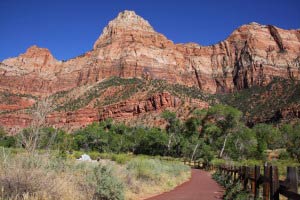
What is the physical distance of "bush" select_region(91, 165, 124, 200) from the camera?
985 centimetres

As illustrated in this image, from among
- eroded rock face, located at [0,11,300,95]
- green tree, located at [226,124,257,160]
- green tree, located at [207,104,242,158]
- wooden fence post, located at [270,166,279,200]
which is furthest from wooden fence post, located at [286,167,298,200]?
eroded rock face, located at [0,11,300,95]

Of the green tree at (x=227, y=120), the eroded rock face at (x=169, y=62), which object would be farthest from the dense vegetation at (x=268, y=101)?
the green tree at (x=227, y=120)

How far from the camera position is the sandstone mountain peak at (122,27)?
184000mm

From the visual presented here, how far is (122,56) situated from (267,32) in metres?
82.5

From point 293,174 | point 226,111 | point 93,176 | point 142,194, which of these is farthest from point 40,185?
point 226,111

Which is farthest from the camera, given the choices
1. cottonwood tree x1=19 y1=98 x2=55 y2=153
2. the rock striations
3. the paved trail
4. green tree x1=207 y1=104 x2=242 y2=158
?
the rock striations

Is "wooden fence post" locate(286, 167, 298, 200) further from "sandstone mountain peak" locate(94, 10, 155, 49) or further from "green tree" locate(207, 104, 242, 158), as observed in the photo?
"sandstone mountain peak" locate(94, 10, 155, 49)

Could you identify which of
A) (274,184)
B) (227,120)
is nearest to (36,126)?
(274,184)

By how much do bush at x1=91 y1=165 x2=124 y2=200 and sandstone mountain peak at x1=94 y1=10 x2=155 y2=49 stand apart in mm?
174143

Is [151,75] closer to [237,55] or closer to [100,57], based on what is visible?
[100,57]

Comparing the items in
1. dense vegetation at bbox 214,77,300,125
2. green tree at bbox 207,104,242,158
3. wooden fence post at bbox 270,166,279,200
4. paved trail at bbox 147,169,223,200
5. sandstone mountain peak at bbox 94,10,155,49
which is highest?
sandstone mountain peak at bbox 94,10,155,49

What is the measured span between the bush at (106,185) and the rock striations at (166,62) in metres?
138

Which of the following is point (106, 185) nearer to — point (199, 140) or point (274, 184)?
point (274, 184)

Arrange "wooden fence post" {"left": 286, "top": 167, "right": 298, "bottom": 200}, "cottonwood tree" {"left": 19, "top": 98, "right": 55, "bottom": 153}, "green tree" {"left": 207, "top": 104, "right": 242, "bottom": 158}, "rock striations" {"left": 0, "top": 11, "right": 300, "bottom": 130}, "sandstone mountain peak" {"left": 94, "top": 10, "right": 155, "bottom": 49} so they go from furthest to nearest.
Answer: "sandstone mountain peak" {"left": 94, "top": 10, "right": 155, "bottom": 49}
"rock striations" {"left": 0, "top": 11, "right": 300, "bottom": 130}
"green tree" {"left": 207, "top": 104, "right": 242, "bottom": 158}
"cottonwood tree" {"left": 19, "top": 98, "right": 55, "bottom": 153}
"wooden fence post" {"left": 286, "top": 167, "right": 298, "bottom": 200}
